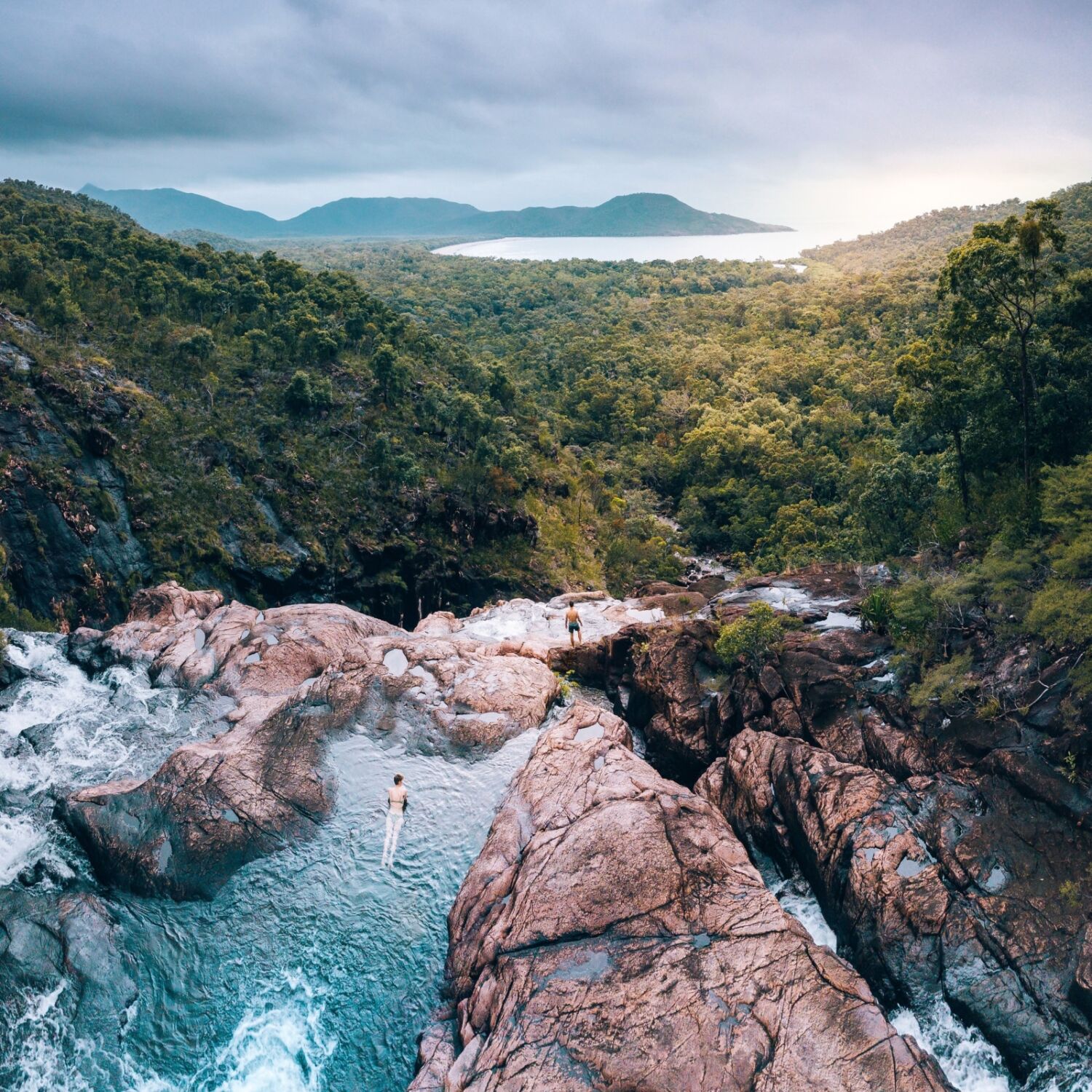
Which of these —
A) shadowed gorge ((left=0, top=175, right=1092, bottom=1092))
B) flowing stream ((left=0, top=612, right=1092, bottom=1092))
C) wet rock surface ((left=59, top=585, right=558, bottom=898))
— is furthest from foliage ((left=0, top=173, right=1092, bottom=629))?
flowing stream ((left=0, top=612, right=1092, bottom=1092))

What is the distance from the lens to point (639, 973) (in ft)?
44.1

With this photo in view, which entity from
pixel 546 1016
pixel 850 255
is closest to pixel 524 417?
pixel 546 1016

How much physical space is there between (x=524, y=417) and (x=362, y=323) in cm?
Answer: 1655

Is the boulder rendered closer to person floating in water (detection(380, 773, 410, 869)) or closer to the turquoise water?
the turquoise water

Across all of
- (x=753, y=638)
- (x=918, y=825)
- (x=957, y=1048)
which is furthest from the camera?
(x=753, y=638)

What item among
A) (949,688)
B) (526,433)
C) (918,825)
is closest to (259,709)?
(918,825)

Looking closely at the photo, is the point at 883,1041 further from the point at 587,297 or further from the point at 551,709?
the point at 587,297

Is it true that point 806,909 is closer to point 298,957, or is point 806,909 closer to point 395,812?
point 395,812

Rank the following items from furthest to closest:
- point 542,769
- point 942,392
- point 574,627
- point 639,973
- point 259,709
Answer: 1. point 574,627
2. point 942,392
3. point 259,709
4. point 542,769
5. point 639,973

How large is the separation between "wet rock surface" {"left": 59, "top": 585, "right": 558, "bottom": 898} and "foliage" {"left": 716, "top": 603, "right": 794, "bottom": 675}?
6219 millimetres

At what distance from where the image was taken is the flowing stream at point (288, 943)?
14.3 meters

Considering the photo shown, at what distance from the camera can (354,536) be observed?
48.9 m

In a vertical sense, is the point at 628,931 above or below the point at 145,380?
below

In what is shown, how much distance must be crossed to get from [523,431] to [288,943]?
2069 inches
